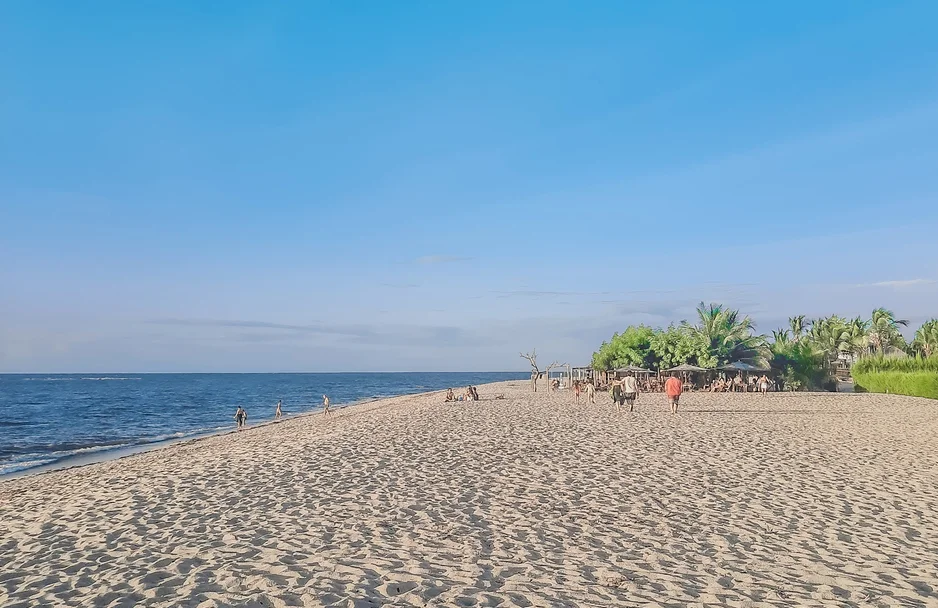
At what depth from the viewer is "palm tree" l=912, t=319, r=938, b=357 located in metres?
60.4

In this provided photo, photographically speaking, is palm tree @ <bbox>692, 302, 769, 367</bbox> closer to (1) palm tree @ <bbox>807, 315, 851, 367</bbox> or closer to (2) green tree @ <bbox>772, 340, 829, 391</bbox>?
(2) green tree @ <bbox>772, 340, 829, 391</bbox>

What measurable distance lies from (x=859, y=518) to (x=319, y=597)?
22.3ft

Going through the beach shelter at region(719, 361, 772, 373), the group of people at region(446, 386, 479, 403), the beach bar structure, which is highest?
the beach shelter at region(719, 361, 772, 373)

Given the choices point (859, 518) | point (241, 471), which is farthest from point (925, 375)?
point (241, 471)

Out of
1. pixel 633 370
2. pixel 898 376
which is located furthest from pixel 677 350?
pixel 898 376

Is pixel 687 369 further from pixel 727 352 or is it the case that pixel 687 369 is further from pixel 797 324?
pixel 797 324

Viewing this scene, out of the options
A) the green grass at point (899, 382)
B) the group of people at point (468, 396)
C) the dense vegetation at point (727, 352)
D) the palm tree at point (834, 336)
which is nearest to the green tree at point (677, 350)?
the dense vegetation at point (727, 352)

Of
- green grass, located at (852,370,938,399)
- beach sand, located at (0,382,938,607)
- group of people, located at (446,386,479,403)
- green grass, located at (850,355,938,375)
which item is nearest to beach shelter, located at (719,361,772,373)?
green grass, located at (852,370,938,399)

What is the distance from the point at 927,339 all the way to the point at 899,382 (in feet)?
91.6

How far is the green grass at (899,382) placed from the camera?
118ft

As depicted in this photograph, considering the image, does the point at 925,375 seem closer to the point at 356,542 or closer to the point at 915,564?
the point at 915,564

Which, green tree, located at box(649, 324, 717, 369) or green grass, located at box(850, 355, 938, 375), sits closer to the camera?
green grass, located at box(850, 355, 938, 375)

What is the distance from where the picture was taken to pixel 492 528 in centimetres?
771

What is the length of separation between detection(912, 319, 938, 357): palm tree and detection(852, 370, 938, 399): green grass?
63.6 ft
